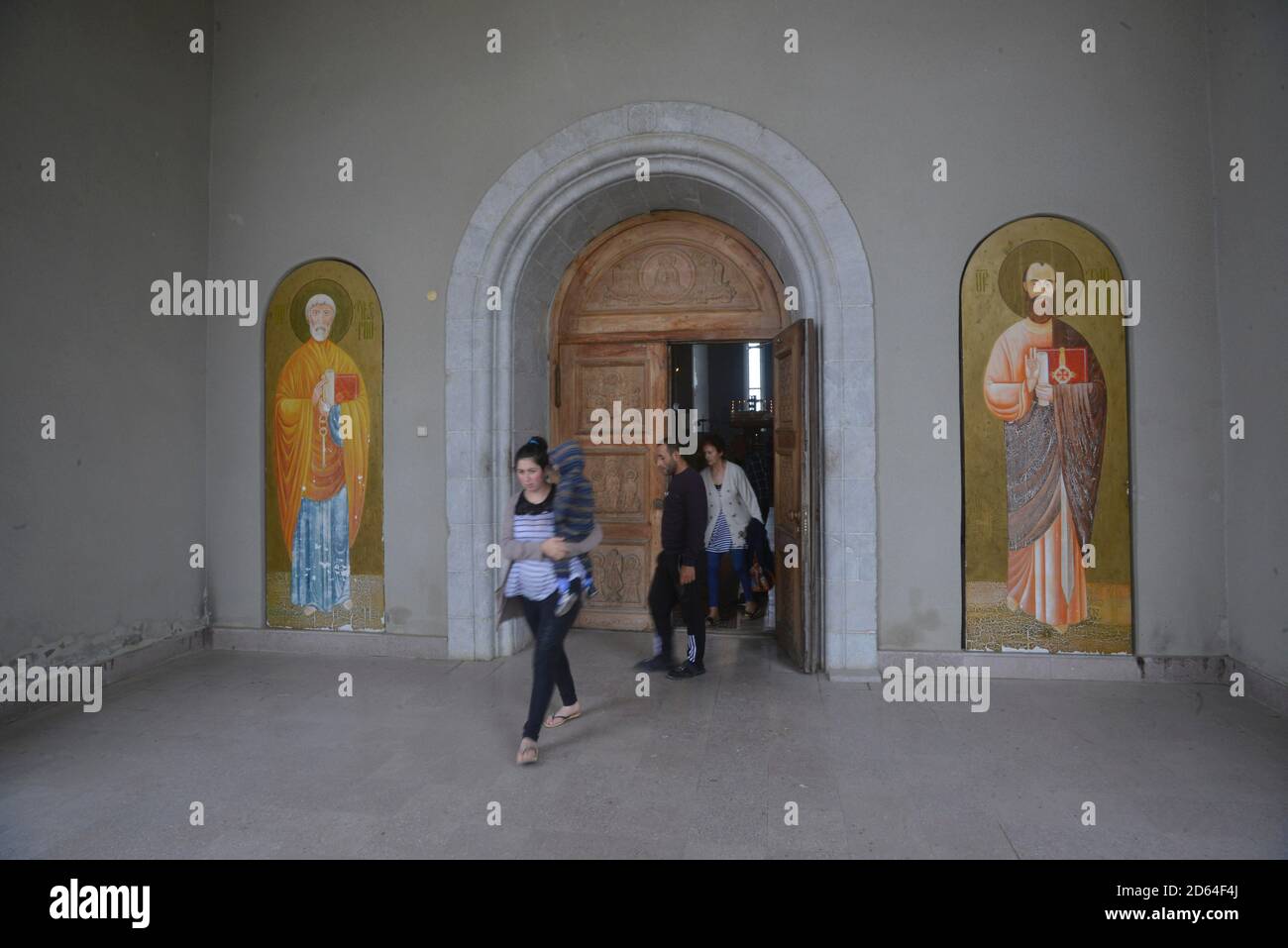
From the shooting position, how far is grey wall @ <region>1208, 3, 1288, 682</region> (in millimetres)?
4074

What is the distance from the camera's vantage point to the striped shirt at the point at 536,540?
350 centimetres

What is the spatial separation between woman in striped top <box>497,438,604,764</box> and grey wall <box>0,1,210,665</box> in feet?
9.61

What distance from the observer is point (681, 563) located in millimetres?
4699

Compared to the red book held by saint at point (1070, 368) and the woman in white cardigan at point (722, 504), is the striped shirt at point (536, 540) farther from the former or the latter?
the red book held by saint at point (1070, 368)

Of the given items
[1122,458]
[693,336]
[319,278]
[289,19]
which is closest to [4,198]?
[319,278]

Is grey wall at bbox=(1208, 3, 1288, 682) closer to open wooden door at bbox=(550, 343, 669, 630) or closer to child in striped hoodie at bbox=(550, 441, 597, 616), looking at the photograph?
open wooden door at bbox=(550, 343, 669, 630)

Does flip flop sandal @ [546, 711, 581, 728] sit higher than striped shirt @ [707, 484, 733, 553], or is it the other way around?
striped shirt @ [707, 484, 733, 553]

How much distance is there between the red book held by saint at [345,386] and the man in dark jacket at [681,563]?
2.27 metres

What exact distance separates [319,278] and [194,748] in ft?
10.6

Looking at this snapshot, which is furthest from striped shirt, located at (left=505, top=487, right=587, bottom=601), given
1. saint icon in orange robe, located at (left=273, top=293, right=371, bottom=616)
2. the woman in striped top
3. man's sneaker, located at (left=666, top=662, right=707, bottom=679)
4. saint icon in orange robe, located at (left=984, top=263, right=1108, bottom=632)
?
saint icon in orange robe, located at (left=984, top=263, right=1108, bottom=632)

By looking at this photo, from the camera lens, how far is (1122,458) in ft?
15.3

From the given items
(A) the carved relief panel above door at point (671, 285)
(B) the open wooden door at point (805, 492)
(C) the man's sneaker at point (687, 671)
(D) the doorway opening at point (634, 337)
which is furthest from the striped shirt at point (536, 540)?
(A) the carved relief panel above door at point (671, 285)

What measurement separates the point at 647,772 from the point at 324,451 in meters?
3.38

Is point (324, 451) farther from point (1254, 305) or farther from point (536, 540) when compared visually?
point (1254, 305)
